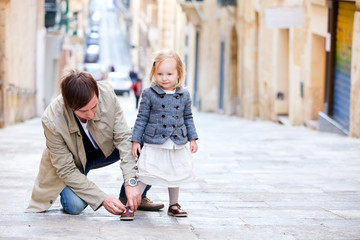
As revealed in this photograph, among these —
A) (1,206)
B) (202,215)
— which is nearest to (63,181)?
(1,206)

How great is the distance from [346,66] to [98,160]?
9812 mm

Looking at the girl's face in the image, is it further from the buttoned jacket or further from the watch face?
the watch face

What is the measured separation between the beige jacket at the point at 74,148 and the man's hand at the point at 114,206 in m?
0.08

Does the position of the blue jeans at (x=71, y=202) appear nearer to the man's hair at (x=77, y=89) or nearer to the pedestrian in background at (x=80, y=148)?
the pedestrian in background at (x=80, y=148)

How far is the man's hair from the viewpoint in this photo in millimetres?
5031

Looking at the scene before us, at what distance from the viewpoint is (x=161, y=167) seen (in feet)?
17.3

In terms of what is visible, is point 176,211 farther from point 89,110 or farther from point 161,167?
point 89,110

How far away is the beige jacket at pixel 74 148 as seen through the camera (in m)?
5.31

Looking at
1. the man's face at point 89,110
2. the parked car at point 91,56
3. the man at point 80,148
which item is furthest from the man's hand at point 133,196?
the parked car at point 91,56

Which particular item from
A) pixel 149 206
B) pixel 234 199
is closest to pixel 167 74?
pixel 149 206

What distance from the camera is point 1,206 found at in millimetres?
5852

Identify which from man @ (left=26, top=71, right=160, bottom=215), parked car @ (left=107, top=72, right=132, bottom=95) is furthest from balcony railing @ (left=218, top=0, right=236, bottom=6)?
man @ (left=26, top=71, right=160, bottom=215)

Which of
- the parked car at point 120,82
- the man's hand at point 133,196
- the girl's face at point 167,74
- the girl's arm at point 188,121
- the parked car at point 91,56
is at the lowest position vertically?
the parked car at point 120,82

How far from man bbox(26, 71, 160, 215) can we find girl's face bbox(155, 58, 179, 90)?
45 centimetres
